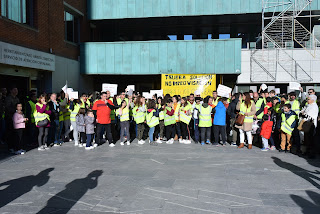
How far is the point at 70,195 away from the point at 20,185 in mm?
1337

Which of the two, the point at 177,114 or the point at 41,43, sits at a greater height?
the point at 41,43

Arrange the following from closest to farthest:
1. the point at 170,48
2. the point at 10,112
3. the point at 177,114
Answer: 1. the point at 10,112
2. the point at 177,114
3. the point at 170,48

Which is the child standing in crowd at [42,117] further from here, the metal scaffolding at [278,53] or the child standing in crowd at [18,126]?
the metal scaffolding at [278,53]

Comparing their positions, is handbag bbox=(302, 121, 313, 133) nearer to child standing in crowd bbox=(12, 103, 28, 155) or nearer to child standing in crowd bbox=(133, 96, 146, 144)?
child standing in crowd bbox=(133, 96, 146, 144)

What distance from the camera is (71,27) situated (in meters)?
18.1

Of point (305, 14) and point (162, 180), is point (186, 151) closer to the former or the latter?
point (162, 180)

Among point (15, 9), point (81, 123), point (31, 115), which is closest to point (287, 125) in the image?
point (81, 123)

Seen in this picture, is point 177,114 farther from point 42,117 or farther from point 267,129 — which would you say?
point 42,117

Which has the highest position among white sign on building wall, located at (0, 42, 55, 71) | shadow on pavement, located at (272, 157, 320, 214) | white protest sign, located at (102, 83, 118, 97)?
white sign on building wall, located at (0, 42, 55, 71)

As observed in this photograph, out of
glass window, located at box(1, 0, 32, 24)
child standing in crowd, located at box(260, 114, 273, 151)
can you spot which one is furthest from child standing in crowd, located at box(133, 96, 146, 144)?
glass window, located at box(1, 0, 32, 24)

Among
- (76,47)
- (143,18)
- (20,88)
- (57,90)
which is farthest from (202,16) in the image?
(20,88)

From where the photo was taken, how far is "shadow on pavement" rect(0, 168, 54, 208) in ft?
17.6

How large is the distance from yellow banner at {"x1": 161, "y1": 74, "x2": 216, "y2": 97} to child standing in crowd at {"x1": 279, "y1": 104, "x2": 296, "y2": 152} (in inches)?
290

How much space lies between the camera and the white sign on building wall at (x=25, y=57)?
39.4ft
